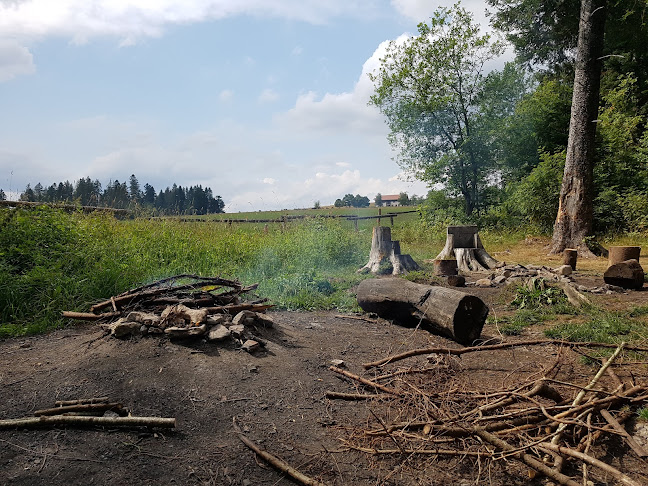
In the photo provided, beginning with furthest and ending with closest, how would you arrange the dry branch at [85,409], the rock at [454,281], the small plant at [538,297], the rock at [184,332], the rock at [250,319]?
the rock at [454,281], the small plant at [538,297], the rock at [250,319], the rock at [184,332], the dry branch at [85,409]

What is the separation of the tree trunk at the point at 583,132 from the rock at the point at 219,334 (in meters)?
11.8

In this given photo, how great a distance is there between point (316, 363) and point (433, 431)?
1479 millimetres

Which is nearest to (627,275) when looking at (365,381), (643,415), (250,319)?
(643,415)

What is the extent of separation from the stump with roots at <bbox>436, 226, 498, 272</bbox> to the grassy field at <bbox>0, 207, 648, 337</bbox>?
79 centimetres

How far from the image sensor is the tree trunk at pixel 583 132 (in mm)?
12594

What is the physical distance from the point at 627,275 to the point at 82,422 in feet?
28.4

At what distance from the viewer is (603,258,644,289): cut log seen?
26.0 ft

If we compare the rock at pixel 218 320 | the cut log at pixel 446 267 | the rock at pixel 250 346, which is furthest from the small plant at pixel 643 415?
the cut log at pixel 446 267

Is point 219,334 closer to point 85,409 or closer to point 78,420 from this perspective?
point 85,409

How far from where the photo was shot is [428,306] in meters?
5.54

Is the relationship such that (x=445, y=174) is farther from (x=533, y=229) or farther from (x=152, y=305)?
(x=152, y=305)

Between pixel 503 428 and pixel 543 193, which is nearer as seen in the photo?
pixel 503 428

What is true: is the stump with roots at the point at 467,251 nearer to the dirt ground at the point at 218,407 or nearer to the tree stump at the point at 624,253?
the tree stump at the point at 624,253

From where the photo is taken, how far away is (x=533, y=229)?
17.1 meters
